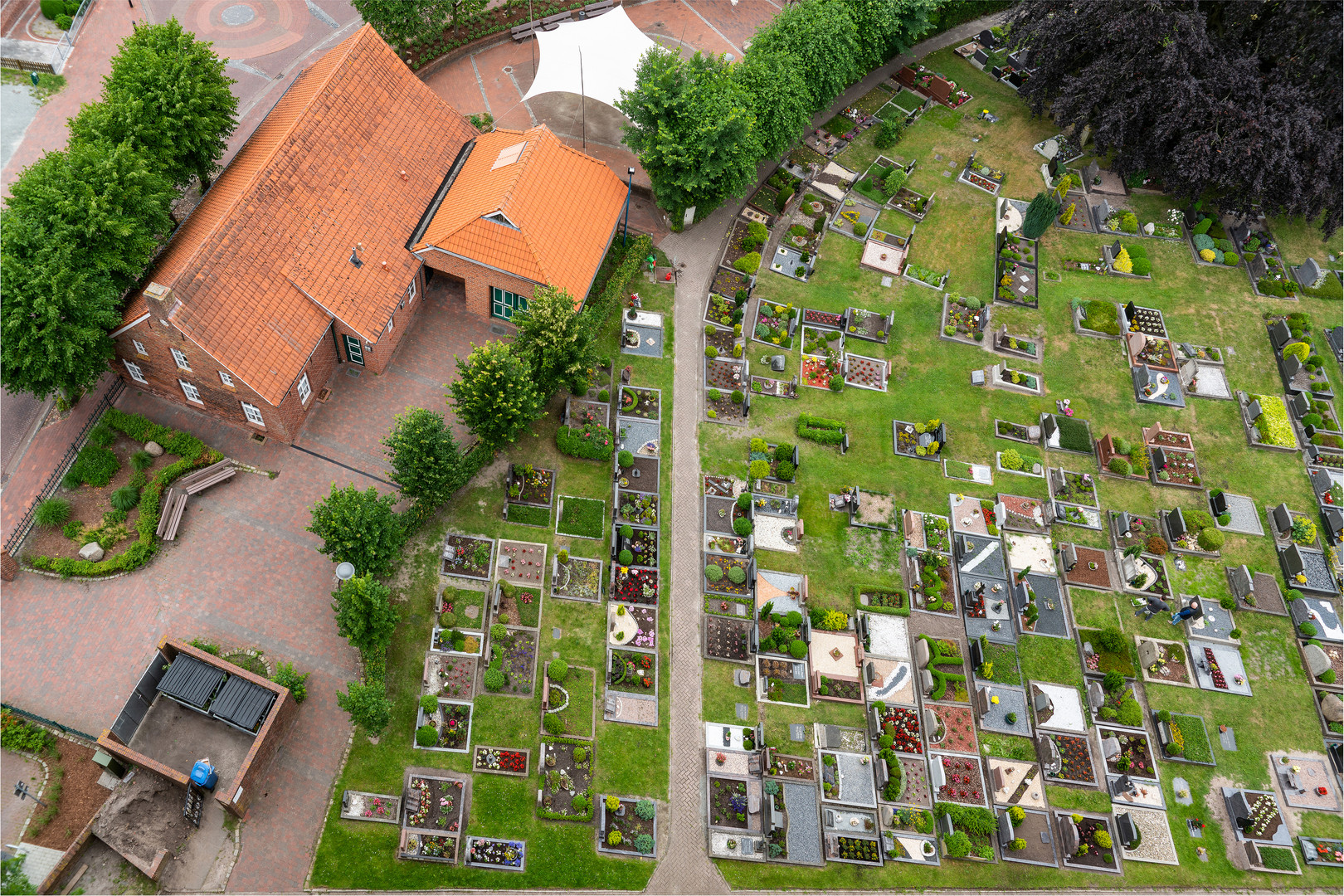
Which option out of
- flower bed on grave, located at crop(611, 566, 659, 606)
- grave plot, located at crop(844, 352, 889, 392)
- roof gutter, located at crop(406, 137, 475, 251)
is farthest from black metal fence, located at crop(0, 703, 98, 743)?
grave plot, located at crop(844, 352, 889, 392)

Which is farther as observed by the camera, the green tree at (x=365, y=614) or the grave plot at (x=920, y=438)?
the grave plot at (x=920, y=438)

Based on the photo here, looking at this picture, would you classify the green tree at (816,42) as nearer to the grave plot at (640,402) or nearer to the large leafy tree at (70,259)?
the grave plot at (640,402)

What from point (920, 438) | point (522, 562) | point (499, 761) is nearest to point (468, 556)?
point (522, 562)

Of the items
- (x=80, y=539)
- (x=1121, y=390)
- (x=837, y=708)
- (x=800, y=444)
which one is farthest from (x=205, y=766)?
(x=1121, y=390)

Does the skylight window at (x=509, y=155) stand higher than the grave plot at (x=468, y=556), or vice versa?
the skylight window at (x=509, y=155)

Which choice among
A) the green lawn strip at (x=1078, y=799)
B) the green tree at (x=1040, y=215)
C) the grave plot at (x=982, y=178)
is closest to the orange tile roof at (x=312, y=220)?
the grave plot at (x=982, y=178)
